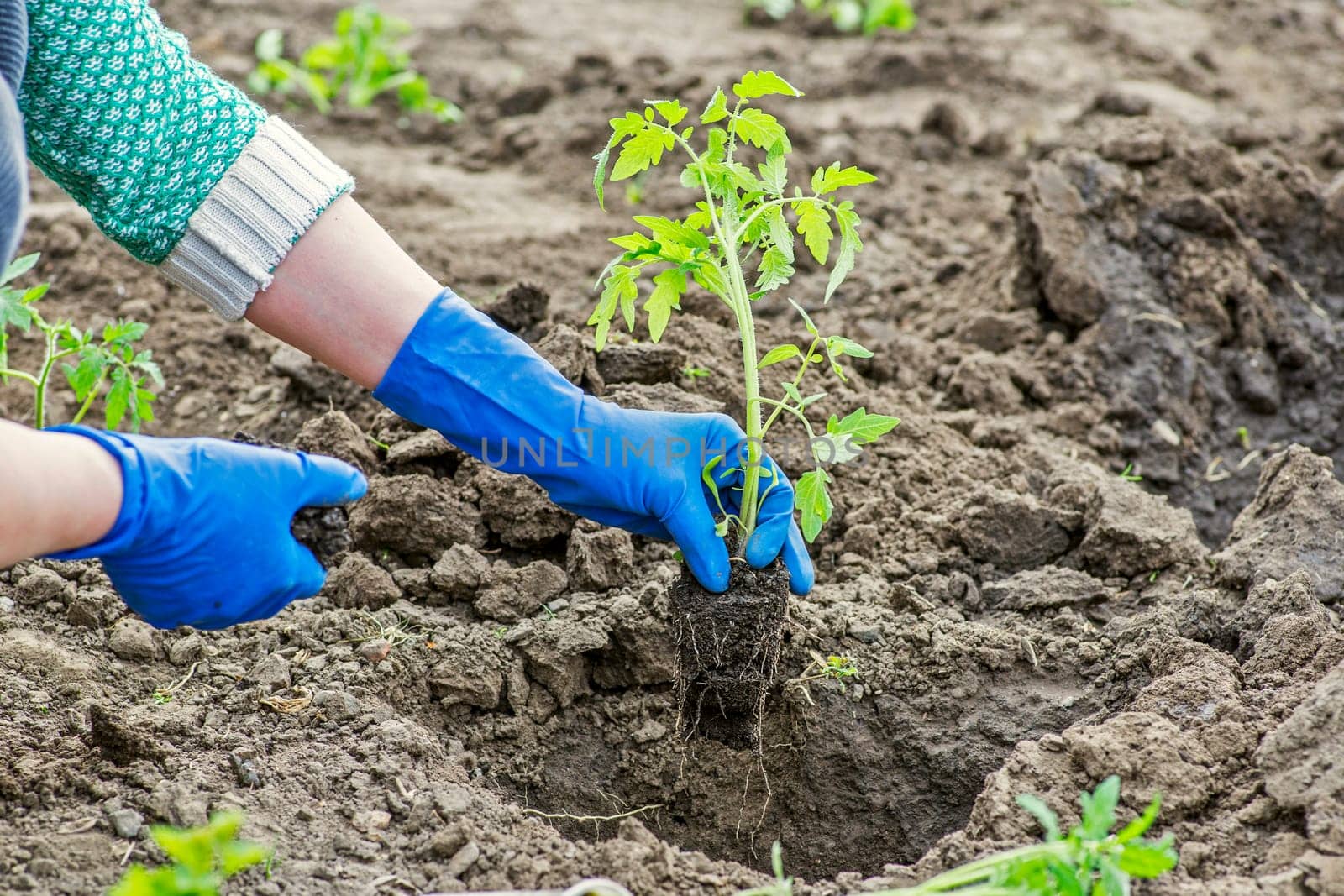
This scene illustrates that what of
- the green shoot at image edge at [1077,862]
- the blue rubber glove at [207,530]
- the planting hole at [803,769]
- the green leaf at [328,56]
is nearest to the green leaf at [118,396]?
the blue rubber glove at [207,530]

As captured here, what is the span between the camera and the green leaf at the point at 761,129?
8.00 ft

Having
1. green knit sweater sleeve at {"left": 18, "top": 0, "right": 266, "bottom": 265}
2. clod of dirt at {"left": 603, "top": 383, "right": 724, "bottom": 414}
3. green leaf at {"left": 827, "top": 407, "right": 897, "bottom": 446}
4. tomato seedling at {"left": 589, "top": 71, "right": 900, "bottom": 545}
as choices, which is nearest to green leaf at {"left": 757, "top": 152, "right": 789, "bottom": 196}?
tomato seedling at {"left": 589, "top": 71, "right": 900, "bottom": 545}

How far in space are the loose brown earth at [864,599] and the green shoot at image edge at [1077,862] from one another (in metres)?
0.30

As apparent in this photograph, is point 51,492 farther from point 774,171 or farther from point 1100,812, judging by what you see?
point 1100,812

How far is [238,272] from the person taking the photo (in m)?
2.51

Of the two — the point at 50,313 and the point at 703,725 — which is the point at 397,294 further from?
the point at 50,313

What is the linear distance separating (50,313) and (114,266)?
0.33 m

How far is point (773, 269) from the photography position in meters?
2.51

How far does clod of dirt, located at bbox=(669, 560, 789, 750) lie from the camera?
8.45 ft

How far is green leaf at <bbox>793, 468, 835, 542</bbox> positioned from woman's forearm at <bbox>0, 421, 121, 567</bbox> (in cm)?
127

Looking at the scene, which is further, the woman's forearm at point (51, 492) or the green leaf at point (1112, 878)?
the woman's forearm at point (51, 492)

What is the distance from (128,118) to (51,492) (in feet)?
2.71

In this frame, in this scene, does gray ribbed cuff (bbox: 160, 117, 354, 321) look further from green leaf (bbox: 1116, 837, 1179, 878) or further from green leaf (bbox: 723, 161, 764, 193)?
green leaf (bbox: 1116, 837, 1179, 878)

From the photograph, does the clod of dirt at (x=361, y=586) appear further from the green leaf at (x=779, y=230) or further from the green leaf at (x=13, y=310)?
the green leaf at (x=779, y=230)
